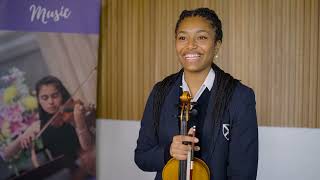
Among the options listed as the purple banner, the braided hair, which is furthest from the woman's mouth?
the purple banner

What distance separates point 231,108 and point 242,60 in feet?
4.03

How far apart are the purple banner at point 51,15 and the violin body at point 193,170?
60.5 inches

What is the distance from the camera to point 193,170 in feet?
4.76

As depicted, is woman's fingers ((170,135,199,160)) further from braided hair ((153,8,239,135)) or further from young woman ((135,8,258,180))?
braided hair ((153,8,239,135))

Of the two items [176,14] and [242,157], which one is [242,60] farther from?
[242,157]

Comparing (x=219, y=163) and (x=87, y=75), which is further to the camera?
(x=87, y=75)

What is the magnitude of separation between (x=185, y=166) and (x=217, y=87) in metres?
0.35

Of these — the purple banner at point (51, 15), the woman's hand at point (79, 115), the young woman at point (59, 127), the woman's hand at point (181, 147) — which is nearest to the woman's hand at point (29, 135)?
the young woman at point (59, 127)

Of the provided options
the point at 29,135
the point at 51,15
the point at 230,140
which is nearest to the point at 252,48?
the point at 230,140

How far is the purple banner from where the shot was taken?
8.26 feet

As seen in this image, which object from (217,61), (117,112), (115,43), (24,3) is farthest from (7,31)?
(217,61)

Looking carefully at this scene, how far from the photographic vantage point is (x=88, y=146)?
280cm

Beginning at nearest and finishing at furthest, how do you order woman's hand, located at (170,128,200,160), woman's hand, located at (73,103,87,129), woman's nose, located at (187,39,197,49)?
woman's hand, located at (170,128,200,160), woman's nose, located at (187,39,197,49), woman's hand, located at (73,103,87,129)

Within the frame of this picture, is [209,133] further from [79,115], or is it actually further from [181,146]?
[79,115]
